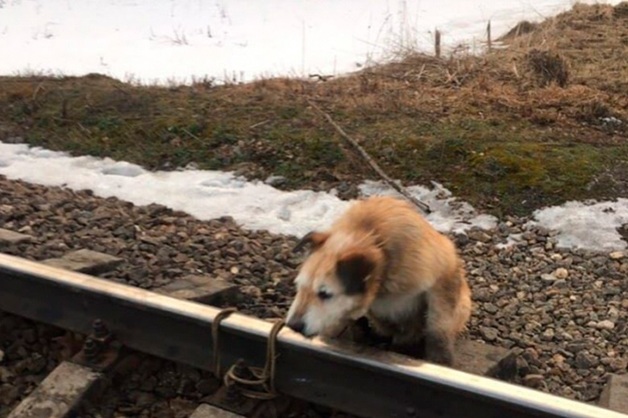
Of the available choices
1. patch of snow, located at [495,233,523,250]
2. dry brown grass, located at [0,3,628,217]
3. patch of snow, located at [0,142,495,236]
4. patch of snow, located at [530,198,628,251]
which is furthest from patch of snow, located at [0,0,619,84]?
patch of snow, located at [495,233,523,250]

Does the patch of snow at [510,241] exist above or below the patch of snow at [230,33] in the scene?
below

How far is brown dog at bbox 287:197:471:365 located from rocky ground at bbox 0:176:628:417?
0.54m

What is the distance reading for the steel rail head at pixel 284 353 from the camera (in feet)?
10.8

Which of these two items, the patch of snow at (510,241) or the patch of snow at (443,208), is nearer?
the patch of snow at (510,241)

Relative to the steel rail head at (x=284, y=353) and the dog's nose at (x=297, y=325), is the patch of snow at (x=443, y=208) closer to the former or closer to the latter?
the steel rail head at (x=284, y=353)

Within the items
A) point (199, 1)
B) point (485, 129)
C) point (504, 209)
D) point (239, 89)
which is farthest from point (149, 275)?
point (199, 1)

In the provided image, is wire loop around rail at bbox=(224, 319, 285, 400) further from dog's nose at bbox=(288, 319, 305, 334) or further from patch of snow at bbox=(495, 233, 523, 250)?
patch of snow at bbox=(495, 233, 523, 250)

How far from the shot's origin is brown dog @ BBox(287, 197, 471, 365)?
3463mm

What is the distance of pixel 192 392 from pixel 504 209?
112 inches

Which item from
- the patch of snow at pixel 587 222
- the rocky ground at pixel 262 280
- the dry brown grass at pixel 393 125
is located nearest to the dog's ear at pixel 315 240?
the rocky ground at pixel 262 280

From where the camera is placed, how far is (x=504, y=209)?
5961mm

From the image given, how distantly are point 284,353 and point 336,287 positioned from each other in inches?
17.3

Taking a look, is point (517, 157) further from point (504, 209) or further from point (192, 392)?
point (192, 392)

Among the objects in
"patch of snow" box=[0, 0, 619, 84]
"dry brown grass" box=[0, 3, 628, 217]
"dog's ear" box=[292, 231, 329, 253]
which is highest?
"patch of snow" box=[0, 0, 619, 84]
